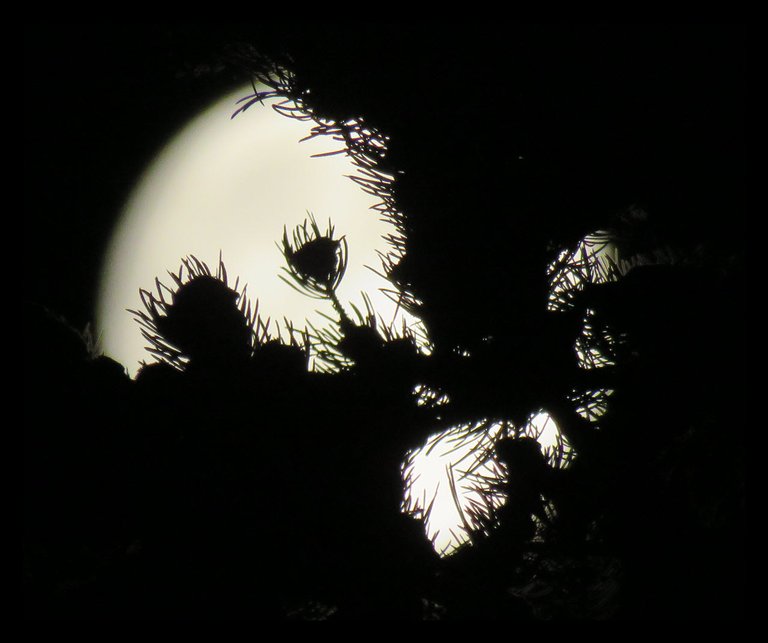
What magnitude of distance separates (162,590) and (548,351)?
0.54 meters

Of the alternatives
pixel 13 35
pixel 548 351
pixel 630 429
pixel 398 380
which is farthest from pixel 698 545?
pixel 13 35

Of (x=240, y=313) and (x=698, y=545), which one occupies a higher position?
→ (x=240, y=313)

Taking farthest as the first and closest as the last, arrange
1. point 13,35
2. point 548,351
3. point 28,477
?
point 13,35 → point 548,351 → point 28,477

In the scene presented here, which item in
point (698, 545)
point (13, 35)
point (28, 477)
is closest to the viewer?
point (28, 477)

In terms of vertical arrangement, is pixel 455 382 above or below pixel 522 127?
below

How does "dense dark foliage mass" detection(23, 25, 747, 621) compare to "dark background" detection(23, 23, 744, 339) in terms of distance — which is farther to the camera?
"dark background" detection(23, 23, 744, 339)

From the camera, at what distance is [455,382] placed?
71cm

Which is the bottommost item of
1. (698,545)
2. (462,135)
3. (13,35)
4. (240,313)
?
(698,545)

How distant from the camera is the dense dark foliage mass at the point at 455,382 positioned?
50 centimetres

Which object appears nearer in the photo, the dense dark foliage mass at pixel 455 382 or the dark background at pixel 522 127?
the dense dark foliage mass at pixel 455 382

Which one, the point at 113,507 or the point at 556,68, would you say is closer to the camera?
the point at 113,507

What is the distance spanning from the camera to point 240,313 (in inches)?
24.7

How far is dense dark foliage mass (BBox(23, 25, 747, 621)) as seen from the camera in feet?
1.64

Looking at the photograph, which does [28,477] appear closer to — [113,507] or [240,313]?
[113,507]
